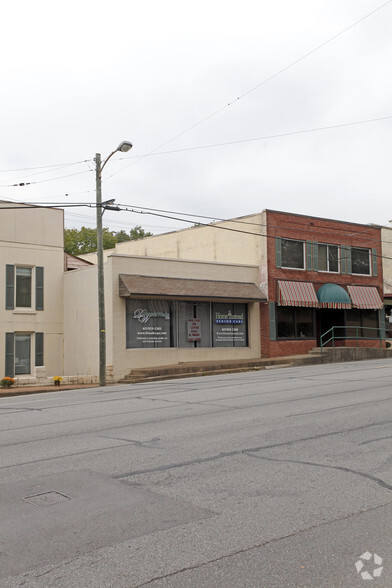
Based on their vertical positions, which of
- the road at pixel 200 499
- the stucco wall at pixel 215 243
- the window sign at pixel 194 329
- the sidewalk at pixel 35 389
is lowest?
the sidewalk at pixel 35 389

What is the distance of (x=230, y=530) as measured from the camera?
5223 mm

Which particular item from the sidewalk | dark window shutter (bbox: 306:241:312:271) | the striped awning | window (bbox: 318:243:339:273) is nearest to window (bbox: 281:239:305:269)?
dark window shutter (bbox: 306:241:312:271)

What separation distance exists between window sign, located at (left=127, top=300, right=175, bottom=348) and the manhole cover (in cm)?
1936

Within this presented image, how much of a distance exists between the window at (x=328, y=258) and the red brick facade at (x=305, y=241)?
0.86 feet

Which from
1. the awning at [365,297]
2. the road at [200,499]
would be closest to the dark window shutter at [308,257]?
the awning at [365,297]

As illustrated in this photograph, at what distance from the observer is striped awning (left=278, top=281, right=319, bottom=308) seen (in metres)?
30.7

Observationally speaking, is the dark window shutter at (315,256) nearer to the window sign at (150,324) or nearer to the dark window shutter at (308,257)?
the dark window shutter at (308,257)

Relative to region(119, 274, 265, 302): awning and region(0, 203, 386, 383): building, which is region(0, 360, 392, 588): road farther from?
region(0, 203, 386, 383): building

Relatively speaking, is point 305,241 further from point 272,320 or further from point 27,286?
point 27,286

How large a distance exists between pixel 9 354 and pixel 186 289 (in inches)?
320

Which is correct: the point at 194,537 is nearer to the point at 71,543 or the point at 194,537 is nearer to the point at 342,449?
the point at 71,543

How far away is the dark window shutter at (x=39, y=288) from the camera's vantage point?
2752cm

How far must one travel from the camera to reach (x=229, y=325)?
29.4 meters

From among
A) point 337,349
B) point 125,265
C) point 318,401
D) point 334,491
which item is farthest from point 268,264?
point 334,491
